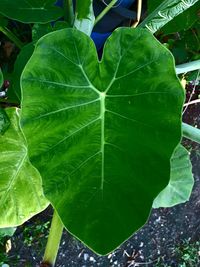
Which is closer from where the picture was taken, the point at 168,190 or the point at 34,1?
the point at 34,1

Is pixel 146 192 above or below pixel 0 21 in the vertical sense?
below

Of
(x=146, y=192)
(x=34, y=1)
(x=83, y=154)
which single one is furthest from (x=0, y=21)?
(x=146, y=192)

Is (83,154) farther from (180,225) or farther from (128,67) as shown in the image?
(180,225)

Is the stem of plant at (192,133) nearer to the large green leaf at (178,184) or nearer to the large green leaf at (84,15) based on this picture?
the large green leaf at (178,184)

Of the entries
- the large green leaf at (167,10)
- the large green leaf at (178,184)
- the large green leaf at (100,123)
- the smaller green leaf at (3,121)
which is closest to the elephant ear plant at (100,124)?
the large green leaf at (100,123)

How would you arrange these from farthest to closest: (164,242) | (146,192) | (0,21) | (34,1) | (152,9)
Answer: (164,242), (152,9), (0,21), (34,1), (146,192)

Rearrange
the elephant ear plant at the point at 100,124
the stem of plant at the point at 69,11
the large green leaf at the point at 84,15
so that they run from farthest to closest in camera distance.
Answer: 1. the stem of plant at the point at 69,11
2. the large green leaf at the point at 84,15
3. the elephant ear plant at the point at 100,124
